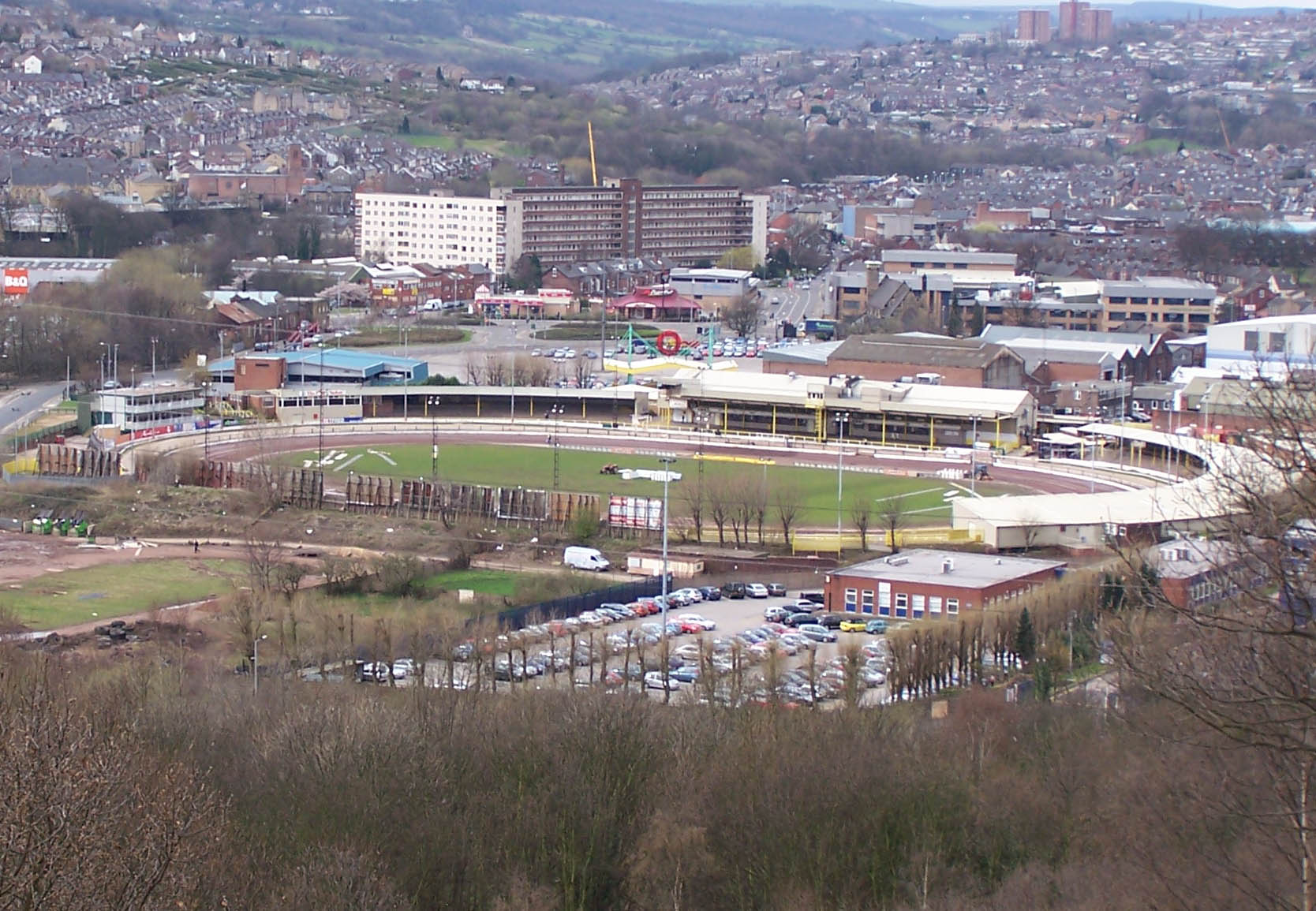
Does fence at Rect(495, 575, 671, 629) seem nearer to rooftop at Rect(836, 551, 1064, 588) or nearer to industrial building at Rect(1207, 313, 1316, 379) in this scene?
rooftop at Rect(836, 551, 1064, 588)

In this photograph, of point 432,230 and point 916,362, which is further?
point 432,230

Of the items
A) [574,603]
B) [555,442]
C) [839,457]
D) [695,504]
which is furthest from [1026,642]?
[555,442]

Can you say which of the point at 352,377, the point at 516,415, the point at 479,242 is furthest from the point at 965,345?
the point at 479,242

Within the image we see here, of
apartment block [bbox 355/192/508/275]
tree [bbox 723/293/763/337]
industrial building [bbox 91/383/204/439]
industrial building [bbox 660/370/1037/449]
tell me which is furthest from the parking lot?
apartment block [bbox 355/192/508/275]

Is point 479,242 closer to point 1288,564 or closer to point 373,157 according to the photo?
point 373,157

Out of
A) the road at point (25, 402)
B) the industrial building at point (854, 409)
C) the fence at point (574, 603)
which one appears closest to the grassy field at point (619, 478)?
the industrial building at point (854, 409)

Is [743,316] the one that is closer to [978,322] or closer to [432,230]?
[978,322]
